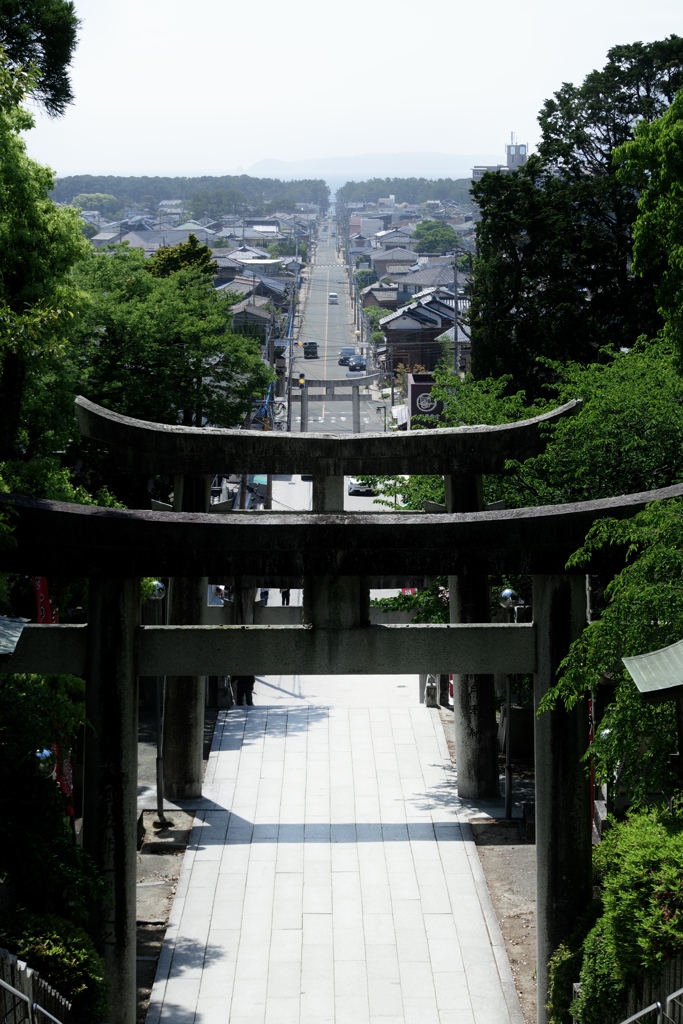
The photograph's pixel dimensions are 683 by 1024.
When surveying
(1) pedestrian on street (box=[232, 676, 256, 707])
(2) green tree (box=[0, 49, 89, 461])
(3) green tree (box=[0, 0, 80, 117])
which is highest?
(3) green tree (box=[0, 0, 80, 117])

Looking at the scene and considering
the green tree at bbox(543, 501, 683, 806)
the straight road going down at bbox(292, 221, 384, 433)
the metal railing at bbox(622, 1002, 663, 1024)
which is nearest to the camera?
the metal railing at bbox(622, 1002, 663, 1024)

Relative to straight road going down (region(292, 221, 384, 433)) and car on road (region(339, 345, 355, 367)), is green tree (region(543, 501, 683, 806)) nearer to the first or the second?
straight road going down (region(292, 221, 384, 433))

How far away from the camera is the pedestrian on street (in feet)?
93.7

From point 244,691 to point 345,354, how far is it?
98.3 meters

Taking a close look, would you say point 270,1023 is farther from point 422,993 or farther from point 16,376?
point 16,376

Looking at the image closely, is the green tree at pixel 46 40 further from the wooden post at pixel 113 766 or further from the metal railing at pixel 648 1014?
the metal railing at pixel 648 1014

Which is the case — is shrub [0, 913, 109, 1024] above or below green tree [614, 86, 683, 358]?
below

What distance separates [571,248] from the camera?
36.8m

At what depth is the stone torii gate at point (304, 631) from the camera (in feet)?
42.3

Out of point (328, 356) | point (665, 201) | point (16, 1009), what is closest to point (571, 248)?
point (665, 201)

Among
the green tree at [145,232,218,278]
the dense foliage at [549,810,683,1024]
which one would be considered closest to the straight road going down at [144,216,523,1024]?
the dense foliage at [549,810,683,1024]

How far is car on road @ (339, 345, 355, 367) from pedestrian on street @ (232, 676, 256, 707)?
9334 centimetres

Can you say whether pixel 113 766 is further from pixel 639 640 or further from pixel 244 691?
pixel 244 691

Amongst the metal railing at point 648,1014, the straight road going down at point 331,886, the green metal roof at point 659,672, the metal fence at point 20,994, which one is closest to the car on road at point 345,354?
the straight road going down at point 331,886
